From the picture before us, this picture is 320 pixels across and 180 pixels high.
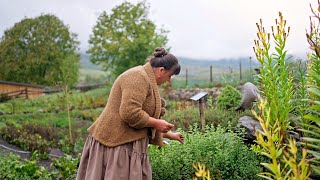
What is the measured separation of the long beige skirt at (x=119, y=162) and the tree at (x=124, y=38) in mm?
19392

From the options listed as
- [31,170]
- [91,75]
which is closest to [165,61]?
[31,170]

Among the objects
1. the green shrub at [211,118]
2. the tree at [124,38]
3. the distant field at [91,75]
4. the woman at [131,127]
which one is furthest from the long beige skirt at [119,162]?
the distant field at [91,75]

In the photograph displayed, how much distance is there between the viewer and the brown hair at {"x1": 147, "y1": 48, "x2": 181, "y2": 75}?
3896 mm

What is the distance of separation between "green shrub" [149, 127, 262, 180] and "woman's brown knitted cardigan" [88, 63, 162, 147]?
0.96m

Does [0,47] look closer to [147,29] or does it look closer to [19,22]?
[19,22]

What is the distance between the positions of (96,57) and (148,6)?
3.93 m

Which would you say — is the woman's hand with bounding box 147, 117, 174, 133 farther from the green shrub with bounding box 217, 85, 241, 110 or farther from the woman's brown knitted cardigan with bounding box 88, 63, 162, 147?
the green shrub with bounding box 217, 85, 241, 110

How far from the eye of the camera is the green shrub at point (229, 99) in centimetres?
761

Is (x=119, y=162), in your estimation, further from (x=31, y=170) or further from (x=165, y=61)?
(x=31, y=170)

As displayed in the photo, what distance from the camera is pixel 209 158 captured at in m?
4.95

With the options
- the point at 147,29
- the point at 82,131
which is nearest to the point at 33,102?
the point at 147,29

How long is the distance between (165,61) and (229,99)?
391cm

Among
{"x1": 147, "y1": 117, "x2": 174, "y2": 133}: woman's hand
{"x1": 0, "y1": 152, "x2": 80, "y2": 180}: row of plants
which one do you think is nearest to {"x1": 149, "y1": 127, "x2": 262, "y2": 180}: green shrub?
{"x1": 147, "y1": 117, "x2": 174, "y2": 133}: woman's hand

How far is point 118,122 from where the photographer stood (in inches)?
156
